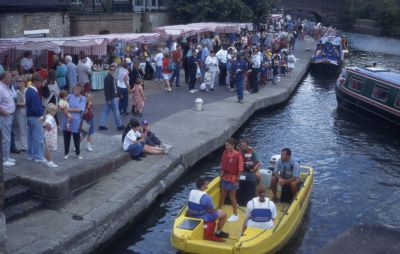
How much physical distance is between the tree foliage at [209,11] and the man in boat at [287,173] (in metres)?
26.9

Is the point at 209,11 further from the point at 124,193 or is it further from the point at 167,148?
the point at 124,193

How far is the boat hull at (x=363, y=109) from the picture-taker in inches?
861

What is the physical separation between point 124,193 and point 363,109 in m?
14.6

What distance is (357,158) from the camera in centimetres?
1820

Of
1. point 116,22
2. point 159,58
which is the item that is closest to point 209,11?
point 116,22

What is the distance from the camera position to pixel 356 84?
24656 mm

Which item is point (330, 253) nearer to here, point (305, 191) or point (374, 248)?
point (374, 248)

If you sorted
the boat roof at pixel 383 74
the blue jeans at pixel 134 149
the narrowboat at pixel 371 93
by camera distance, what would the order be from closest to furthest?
the blue jeans at pixel 134 149
the narrowboat at pixel 371 93
the boat roof at pixel 383 74

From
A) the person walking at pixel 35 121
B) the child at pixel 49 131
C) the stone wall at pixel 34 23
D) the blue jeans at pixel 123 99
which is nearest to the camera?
the person walking at pixel 35 121

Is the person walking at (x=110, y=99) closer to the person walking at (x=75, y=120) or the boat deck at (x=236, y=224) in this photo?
the person walking at (x=75, y=120)

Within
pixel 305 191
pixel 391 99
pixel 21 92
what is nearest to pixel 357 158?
pixel 391 99

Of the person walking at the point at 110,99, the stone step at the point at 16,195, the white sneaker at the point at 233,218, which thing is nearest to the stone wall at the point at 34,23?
the person walking at the point at 110,99

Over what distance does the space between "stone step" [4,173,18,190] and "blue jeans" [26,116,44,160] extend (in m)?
1.01

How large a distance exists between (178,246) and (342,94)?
16.7m
